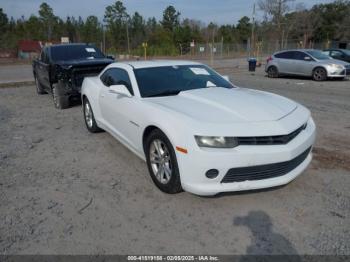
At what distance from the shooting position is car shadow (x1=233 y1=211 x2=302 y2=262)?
259cm

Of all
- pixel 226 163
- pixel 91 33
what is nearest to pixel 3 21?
pixel 91 33

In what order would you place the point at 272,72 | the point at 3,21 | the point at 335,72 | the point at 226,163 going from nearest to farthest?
the point at 226,163, the point at 335,72, the point at 272,72, the point at 3,21

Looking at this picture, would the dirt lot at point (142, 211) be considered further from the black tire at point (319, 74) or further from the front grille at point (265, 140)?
the black tire at point (319, 74)

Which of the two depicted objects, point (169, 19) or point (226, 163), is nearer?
point (226, 163)

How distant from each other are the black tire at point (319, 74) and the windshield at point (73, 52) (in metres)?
9.82

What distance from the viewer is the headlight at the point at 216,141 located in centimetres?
301

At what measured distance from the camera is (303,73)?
14648mm

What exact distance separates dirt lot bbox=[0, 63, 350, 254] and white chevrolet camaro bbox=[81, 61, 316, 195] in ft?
0.95

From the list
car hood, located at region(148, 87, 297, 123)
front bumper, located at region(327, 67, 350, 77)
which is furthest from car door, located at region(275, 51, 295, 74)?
car hood, located at region(148, 87, 297, 123)

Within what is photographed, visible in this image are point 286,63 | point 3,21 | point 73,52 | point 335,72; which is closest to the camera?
point 73,52

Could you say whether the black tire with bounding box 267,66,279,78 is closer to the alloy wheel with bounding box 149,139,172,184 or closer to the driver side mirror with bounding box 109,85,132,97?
the driver side mirror with bounding box 109,85,132,97

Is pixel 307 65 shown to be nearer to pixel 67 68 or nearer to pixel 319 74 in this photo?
pixel 319 74

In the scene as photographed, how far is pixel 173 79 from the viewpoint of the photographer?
4.43 m

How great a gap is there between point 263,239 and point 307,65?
13448 mm
